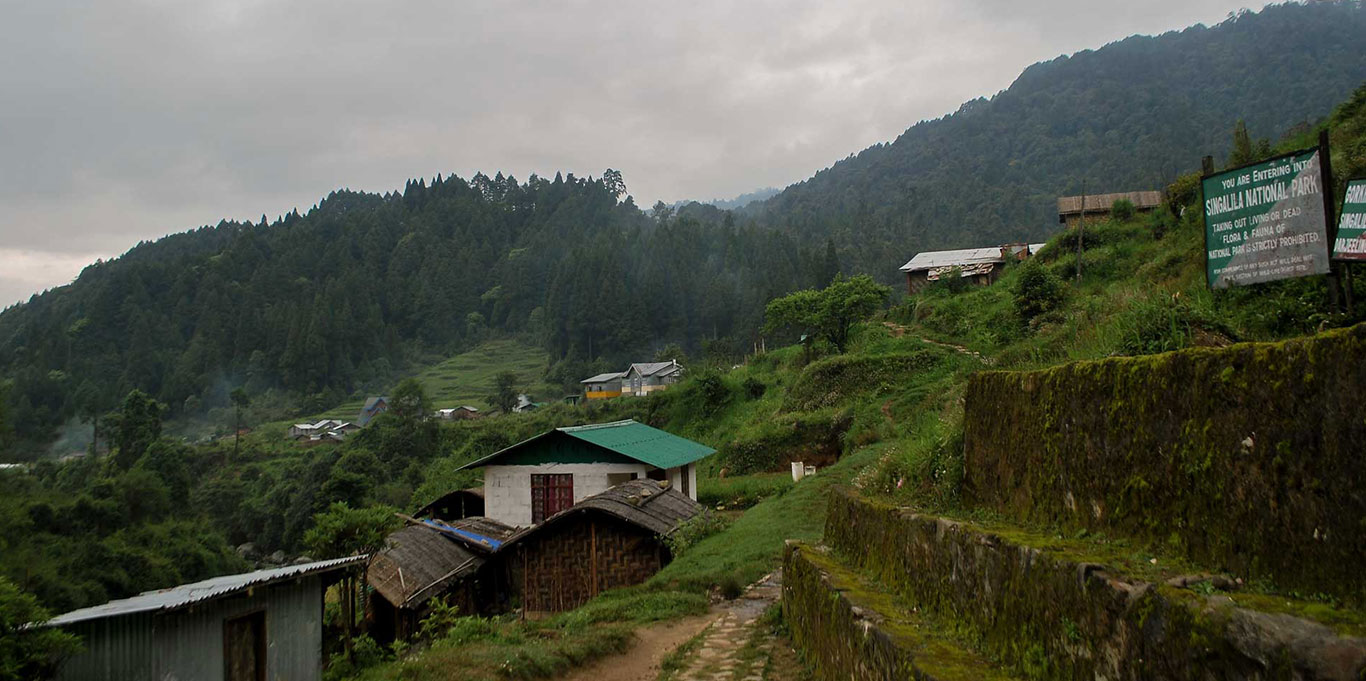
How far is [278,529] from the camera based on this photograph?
4638 cm

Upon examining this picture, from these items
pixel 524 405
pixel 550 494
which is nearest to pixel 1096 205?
pixel 550 494

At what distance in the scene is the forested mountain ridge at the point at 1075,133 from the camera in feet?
335

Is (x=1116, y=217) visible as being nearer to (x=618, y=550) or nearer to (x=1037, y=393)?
(x=618, y=550)

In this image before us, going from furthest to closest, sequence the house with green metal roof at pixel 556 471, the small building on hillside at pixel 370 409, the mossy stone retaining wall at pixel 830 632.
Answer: the small building on hillside at pixel 370 409, the house with green metal roof at pixel 556 471, the mossy stone retaining wall at pixel 830 632

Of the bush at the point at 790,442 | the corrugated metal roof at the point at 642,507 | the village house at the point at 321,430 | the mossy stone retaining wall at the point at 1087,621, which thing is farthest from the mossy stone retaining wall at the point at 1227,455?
the village house at the point at 321,430

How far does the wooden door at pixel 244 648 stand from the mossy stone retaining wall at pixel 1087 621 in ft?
26.2

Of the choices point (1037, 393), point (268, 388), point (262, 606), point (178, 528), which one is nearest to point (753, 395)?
point (178, 528)

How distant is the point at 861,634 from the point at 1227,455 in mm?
2620

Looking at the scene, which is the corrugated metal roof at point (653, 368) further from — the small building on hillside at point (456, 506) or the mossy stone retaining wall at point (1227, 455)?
the mossy stone retaining wall at point (1227, 455)

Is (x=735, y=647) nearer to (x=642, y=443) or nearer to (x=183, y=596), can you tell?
(x=183, y=596)

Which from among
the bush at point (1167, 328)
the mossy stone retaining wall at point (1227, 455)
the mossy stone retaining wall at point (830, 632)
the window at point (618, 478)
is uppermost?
the bush at point (1167, 328)

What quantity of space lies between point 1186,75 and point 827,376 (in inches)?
6540

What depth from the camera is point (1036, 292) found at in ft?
75.6

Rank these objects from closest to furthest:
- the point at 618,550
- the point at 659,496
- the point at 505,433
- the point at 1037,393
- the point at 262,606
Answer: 1. the point at 1037,393
2. the point at 262,606
3. the point at 618,550
4. the point at 659,496
5. the point at 505,433
